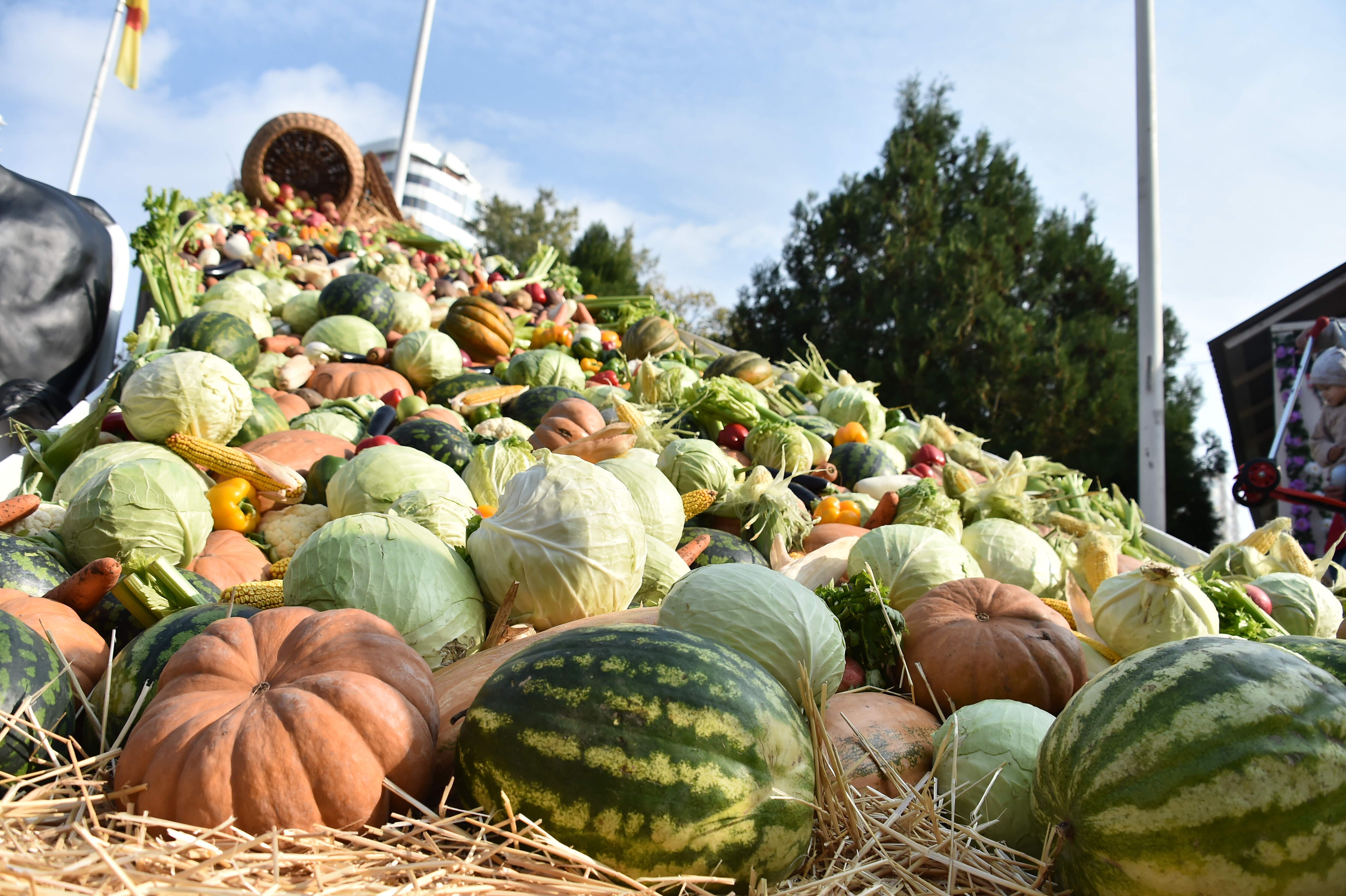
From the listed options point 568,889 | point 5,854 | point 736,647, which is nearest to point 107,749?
point 5,854

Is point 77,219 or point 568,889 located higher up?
point 77,219

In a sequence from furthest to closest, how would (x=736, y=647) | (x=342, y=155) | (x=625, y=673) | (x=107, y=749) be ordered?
1. (x=342, y=155)
2. (x=736, y=647)
3. (x=107, y=749)
4. (x=625, y=673)

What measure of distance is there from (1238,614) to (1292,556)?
171 centimetres

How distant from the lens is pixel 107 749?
1.75m

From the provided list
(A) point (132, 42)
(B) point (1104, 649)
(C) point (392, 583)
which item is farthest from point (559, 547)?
(A) point (132, 42)

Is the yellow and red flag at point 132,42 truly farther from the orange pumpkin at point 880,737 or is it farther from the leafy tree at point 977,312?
the orange pumpkin at point 880,737

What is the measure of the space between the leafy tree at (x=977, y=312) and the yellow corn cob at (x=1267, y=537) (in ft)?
38.1

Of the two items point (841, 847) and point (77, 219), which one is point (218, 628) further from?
point (77, 219)

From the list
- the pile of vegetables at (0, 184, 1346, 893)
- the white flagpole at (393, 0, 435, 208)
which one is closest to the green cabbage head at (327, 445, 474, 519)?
the pile of vegetables at (0, 184, 1346, 893)

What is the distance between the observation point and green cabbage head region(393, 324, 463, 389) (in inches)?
255

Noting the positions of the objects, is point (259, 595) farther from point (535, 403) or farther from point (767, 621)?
Result: point (535, 403)

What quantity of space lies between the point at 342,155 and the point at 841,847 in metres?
12.4

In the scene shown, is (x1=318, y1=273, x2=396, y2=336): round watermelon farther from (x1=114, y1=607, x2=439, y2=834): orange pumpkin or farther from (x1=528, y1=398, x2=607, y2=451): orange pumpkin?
(x1=114, y1=607, x2=439, y2=834): orange pumpkin

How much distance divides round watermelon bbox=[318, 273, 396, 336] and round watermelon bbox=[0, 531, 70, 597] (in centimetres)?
474
